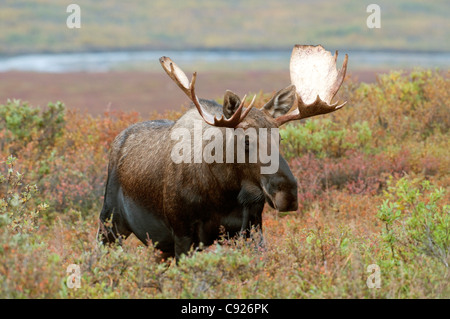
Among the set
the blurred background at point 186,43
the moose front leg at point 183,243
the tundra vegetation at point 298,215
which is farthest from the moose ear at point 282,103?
the blurred background at point 186,43

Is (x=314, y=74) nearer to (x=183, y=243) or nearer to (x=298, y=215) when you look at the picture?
(x=183, y=243)

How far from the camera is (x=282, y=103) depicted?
20.3 ft

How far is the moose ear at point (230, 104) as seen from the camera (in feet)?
18.5

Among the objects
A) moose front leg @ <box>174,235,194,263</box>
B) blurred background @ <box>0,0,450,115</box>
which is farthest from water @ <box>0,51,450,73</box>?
moose front leg @ <box>174,235,194,263</box>

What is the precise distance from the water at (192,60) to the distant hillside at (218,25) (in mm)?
2805

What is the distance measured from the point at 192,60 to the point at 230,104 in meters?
40.3

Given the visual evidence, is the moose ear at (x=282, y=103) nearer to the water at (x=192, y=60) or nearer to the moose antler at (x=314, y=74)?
the moose antler at (x=314, y=74)

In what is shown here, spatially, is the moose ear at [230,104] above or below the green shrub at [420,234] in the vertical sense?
above

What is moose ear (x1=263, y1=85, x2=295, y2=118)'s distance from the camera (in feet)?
20.2

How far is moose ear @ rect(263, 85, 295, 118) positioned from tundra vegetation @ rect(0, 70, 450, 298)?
93 cm

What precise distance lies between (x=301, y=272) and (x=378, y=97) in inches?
294

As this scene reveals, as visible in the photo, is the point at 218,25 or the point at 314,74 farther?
the point at 218,25

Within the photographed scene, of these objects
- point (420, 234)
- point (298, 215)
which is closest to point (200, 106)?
point (420, 234)

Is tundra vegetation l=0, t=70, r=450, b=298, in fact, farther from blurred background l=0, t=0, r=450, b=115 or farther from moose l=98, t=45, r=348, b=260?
blurred background l=0, t=0, r=450, b=115
